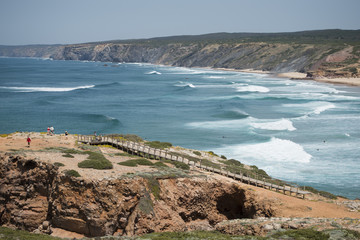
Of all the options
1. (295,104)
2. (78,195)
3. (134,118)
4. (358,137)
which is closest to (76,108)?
(134,118)

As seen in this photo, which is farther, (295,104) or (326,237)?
(295,104)

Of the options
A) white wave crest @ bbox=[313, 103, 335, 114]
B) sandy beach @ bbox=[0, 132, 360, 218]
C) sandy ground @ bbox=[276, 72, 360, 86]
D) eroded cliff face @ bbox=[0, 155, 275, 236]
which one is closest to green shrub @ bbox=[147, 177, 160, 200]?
eroded cliff face @ bbox=[0, 155, 275, 236]

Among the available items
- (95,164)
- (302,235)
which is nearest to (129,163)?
(95,164)

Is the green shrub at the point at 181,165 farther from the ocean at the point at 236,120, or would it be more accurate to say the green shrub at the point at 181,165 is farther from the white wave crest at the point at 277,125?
the white wave crest at the point at 277,125

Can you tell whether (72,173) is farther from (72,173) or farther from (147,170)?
(147,170)

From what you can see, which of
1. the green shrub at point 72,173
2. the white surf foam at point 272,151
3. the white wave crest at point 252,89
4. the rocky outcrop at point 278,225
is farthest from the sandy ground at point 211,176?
the white wave crest at point 252,89

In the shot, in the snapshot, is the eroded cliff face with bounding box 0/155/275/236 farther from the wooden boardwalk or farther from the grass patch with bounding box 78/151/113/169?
the wooden boardwalk

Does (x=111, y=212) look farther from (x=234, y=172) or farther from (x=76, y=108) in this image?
(x=76, y=108)
